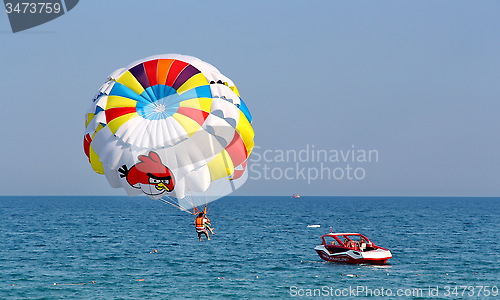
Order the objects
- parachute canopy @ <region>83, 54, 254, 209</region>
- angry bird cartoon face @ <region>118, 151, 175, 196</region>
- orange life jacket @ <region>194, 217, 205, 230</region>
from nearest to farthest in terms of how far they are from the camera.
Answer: parachute canopy @ <region>83, 54, 254, 209</region>, angry bird cartoon face @ <region>118, 151, 175, 196</region>, orange life jacket @ <region>194, 217, 205, 230</region>

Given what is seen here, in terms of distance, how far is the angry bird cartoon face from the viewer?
1115 inches

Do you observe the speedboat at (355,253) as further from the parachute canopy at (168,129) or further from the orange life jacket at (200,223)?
the parachute canopy at (168,129)

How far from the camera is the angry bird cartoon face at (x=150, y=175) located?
Answer: 28316 mm

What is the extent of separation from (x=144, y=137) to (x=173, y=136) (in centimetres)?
120

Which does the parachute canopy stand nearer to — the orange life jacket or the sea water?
the orange life jacket

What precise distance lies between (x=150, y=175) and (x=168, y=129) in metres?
→ 2.33

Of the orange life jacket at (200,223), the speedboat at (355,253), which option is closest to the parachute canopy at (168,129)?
the orange life jacket at (200,223)

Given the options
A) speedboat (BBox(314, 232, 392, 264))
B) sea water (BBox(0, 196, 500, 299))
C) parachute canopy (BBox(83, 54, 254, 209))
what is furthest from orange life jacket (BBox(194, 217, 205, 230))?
speedboat (BBox(314, 232, 392, 264))

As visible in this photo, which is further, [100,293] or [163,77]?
[100,293]

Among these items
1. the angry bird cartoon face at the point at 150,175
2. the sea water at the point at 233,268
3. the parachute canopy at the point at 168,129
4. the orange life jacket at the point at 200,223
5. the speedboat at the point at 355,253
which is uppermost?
the parachute canopy at the point at 168,129

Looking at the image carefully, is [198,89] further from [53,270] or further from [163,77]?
[53,270]

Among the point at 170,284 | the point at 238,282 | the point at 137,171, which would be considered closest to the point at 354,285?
the point at 238,282

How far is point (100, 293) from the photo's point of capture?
37.6 meters

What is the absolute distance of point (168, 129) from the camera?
27766mm
